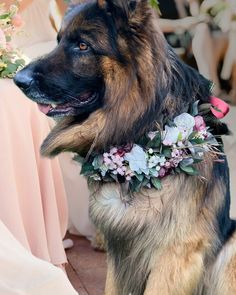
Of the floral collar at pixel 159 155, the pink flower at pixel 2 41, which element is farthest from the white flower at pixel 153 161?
the pink flower at pixel 2 41

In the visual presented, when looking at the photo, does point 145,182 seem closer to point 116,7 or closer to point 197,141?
point 197,141

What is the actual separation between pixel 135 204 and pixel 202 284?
412mm

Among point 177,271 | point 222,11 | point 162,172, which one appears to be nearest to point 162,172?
point 162,172

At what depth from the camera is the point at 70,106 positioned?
6.63 ft

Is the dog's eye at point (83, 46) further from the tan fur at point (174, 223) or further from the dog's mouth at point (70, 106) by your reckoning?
the tan fur at point (174, 223)

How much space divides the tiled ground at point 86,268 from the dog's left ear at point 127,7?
1512mm

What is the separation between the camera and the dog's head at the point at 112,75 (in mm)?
1898

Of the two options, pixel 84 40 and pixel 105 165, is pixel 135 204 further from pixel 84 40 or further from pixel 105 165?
pixel 84 40

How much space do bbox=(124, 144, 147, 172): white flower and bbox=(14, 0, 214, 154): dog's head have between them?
37 mm

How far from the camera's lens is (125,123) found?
203cm

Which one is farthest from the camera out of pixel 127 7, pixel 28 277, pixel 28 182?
pixel 28 182

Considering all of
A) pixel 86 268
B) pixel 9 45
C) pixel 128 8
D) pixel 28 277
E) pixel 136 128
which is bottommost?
pixel 86 268

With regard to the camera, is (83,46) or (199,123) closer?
(83,46)

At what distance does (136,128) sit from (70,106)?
228 millimetres
